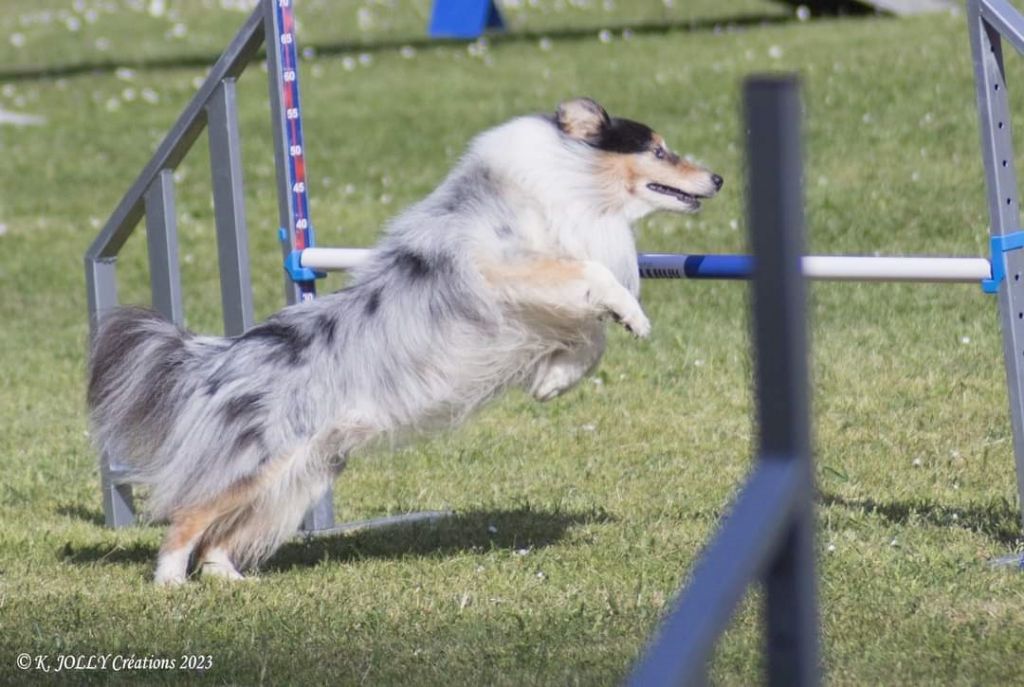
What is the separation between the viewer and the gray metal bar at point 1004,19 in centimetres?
427

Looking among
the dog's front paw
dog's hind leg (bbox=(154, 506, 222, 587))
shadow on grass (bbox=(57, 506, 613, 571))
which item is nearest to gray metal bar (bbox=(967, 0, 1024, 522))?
the dog's front paw

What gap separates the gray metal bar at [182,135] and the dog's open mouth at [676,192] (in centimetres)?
164

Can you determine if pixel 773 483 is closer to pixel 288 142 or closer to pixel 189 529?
pixel 189 529

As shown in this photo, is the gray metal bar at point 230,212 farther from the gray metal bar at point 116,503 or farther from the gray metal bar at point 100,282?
the gray metal bar at point 116,503

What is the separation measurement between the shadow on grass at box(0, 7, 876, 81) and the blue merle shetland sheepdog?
11.6m

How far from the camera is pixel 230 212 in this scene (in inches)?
217

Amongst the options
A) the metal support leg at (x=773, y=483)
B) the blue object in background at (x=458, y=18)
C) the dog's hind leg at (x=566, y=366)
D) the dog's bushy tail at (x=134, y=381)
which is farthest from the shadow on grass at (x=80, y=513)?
the blue object in background at (x=458, y=18)

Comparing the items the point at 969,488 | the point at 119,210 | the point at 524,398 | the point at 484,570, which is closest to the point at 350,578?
the point at 484,570

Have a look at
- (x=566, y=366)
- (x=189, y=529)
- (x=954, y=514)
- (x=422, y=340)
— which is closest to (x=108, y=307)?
(x=189, y=529)

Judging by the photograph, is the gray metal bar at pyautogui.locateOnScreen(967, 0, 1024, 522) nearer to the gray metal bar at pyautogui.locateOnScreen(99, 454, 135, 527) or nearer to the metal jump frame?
the metal jump frame

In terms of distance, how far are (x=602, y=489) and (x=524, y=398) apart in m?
1.63

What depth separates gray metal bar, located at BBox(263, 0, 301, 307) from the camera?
537cm

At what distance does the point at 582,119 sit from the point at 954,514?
5.89 feet

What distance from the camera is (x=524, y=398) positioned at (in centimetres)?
741
